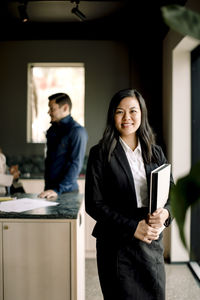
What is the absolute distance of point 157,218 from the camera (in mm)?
1474

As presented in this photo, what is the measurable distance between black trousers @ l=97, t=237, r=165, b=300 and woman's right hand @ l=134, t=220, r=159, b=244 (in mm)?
67

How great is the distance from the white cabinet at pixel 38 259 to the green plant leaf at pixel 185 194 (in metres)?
1.56

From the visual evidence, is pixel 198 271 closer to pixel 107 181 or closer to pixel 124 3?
pixel 107 181

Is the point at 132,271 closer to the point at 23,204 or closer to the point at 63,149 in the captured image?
the point at 23,204

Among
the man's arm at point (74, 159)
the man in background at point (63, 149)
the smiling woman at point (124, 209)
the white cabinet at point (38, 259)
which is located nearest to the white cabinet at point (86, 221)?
the man in background at point (63, 149)

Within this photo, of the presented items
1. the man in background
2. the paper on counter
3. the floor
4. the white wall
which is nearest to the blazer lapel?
the paper on counter

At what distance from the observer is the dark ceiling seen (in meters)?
3.90

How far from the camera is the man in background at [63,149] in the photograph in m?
2.66

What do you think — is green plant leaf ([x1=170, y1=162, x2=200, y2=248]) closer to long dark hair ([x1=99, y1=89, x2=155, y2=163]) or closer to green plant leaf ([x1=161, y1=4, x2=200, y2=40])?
green plant leaf ([x1=161, y1=4, x2=200, y2=40])

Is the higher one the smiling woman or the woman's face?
the woman's face

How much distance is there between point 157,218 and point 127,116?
1.64 feet

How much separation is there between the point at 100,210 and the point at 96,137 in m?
3.04

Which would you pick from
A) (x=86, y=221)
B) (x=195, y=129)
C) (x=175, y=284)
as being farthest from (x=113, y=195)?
(x=86, y=221)

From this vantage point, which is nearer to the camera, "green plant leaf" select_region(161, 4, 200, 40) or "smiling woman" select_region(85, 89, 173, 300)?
"green plant leaf" select_region(161, 4, 200, 40)
